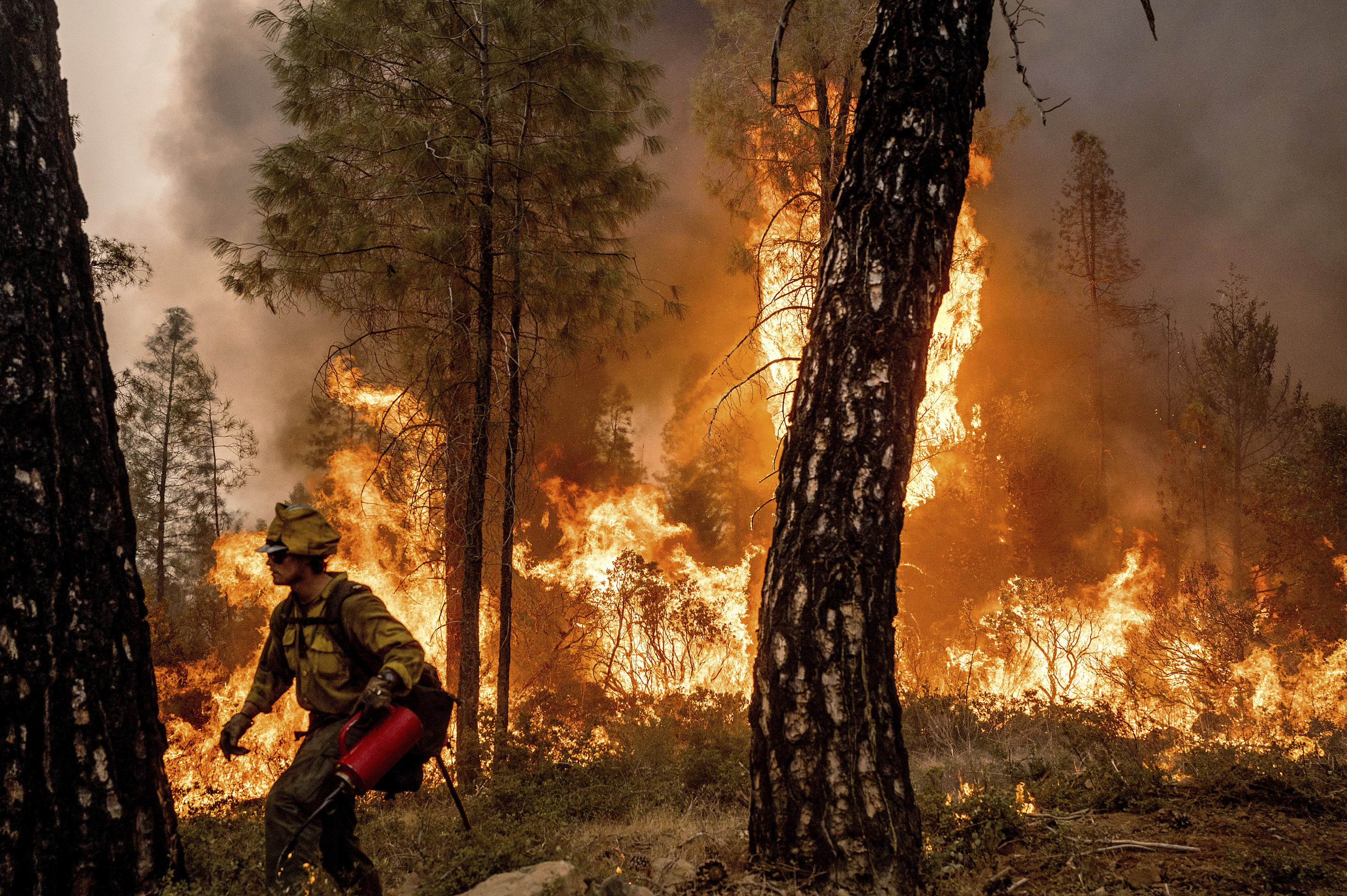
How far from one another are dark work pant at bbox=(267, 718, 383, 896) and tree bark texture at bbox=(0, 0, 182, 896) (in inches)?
Result: 16.2

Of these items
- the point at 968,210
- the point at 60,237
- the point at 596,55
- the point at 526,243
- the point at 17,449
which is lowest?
the point at 17,449

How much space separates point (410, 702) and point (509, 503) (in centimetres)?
612

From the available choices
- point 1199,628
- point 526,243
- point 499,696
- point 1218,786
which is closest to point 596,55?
point 526,243

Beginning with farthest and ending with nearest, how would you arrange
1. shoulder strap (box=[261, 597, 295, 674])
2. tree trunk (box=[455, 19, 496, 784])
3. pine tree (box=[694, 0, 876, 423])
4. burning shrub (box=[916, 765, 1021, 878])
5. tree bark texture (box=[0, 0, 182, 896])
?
pine tree (box=[694, 0, 876, 423]), tree trunk (box=[455, 19, 496, 784]), shoulder strap (box=[261, 597, 295, 674]), burning shrub (box=[916, 765, 1021, 878]), tree bark texture (box=[0, 0, 182, 896])

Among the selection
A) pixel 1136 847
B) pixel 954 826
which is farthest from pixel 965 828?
pixel 1136 847

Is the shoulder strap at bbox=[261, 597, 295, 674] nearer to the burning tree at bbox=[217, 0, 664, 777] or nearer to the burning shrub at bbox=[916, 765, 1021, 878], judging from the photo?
the burning shrub at bbox=[916, 765, 1021, 878]

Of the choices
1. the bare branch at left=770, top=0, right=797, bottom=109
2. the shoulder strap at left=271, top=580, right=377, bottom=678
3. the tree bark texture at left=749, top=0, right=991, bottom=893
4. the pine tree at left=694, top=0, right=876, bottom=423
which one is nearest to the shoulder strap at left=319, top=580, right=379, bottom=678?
the shoulder strap at left=271, top=580, right=377, bottom=678

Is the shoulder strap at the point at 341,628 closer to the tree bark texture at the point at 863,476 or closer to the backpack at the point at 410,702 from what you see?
the backpack at the point at 410,702

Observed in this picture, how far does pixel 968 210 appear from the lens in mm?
18172

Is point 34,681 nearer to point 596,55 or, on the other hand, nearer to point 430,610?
point 596,55

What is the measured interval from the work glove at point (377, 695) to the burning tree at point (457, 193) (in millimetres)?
5820

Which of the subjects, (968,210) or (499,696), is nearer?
(499,696)

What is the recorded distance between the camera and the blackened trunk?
32.1 feet

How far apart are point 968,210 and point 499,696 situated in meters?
15.8
